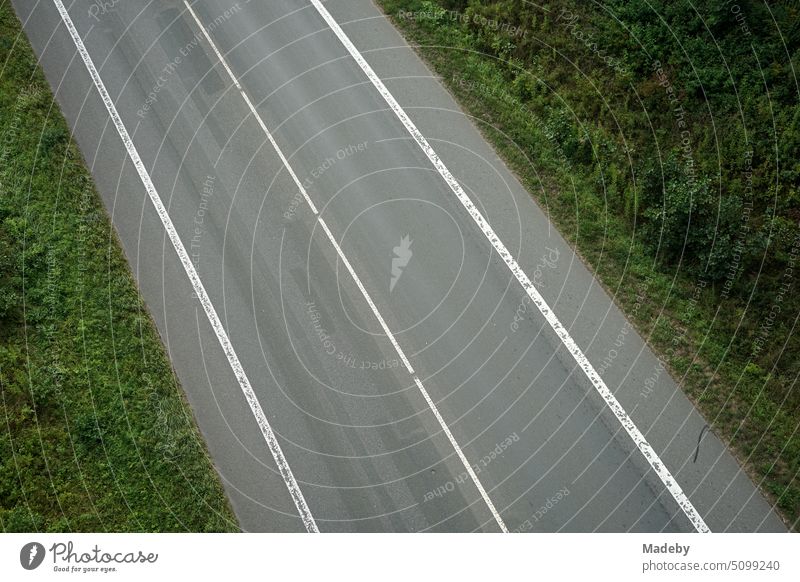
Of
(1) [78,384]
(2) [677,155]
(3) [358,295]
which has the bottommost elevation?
(1) [78,384]

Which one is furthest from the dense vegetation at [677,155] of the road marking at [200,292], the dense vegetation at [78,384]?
the dense vegetation at [78,384]

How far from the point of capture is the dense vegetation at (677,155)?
18.2 m

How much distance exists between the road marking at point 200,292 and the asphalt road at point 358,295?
0.53 ft

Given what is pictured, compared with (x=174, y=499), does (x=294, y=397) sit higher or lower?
higher

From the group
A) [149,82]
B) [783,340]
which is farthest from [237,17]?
[783,340]

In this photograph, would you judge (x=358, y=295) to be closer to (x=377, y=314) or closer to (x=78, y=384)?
(x=377, y=314)

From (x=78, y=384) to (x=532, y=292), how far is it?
1072 cm

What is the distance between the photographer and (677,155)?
67.6 ft

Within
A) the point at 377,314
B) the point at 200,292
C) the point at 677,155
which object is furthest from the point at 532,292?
the point at 200,292

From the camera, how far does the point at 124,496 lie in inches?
669

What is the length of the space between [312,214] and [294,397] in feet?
15.9

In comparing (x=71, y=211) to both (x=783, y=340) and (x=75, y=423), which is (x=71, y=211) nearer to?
(x=75, y=423)

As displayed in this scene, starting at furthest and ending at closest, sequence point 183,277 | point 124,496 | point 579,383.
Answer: point 183,277 → point 579,383 → point 124,496

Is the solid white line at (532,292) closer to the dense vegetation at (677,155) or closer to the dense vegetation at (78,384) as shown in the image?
the dense vegetation at (677,155)
